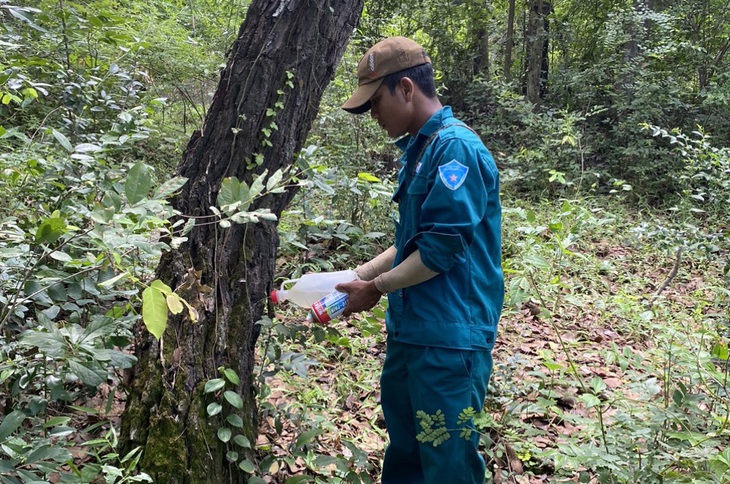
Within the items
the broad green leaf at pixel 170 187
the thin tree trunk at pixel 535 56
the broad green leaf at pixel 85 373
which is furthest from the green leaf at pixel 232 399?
the thin tree trunk at pixel 535 56

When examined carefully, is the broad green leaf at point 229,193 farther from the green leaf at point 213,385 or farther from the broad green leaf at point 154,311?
the green leaf at point 213,385

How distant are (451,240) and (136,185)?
97 cm

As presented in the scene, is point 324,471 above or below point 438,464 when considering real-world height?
below

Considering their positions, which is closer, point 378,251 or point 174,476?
point 174,476

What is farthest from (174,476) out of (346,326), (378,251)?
(378,251)

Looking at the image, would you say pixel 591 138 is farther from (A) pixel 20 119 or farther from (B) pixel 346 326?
(A) pixel 20 119

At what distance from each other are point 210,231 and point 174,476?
2.94 ft

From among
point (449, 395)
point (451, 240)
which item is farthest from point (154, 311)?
point (449, 395)

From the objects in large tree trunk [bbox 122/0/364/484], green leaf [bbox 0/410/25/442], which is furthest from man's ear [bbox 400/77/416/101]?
green leaf [bbox 0/410/25/442]

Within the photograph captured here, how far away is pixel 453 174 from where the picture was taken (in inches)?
70.1

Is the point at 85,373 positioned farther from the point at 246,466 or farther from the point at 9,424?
the point at 246,466

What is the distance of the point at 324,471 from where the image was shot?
244 cm

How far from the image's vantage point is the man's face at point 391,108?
6.59ft

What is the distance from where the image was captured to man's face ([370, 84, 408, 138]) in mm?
2008
